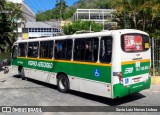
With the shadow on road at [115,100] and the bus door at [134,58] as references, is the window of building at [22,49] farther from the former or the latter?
the bus door at [134,58]

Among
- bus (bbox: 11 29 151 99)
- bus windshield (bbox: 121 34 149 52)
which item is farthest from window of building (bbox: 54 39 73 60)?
bus windshield (bbox: 121 34 149 52)

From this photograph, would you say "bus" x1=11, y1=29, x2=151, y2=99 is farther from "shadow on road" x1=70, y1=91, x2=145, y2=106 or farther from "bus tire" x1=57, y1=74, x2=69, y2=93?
"shadow on road" x1=70, y1=91, x2=145, y2=106

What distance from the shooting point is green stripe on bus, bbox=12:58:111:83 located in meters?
9.22

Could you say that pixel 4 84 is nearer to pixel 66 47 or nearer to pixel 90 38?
pixel 66 47

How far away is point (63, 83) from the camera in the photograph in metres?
11.8

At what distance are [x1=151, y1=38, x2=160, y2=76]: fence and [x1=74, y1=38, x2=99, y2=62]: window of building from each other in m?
4.43

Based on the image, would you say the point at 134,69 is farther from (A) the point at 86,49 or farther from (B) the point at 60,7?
(B) the point at 60,7

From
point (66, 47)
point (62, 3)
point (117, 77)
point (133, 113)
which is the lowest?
point (133, 113)

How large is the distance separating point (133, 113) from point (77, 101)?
8.08 feet

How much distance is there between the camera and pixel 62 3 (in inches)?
3543

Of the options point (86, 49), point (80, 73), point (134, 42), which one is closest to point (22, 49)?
point (80, 73)

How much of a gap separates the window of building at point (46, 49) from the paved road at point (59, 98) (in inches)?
62.2

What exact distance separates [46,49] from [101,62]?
4.25 metres

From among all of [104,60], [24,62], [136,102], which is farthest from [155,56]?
[24,62]
